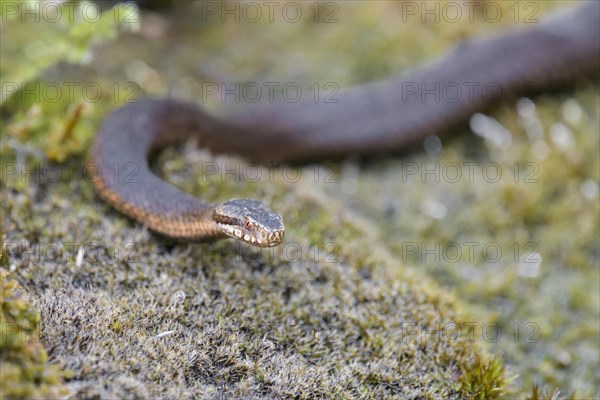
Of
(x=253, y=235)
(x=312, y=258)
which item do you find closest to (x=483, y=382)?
(x=312, y=258)

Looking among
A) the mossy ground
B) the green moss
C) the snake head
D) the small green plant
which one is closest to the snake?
the mossy ground

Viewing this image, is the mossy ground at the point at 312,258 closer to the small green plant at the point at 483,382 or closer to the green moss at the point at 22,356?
the small green plant at the point at 483,382

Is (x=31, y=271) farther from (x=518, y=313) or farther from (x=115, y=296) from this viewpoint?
(x=518, y=313)

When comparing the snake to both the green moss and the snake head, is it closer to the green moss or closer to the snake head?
the snake head

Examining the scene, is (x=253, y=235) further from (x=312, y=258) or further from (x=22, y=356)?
(x=22, y=356)

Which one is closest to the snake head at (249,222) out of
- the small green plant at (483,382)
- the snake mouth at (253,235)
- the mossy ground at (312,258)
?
the snake mouth at (253,235)
